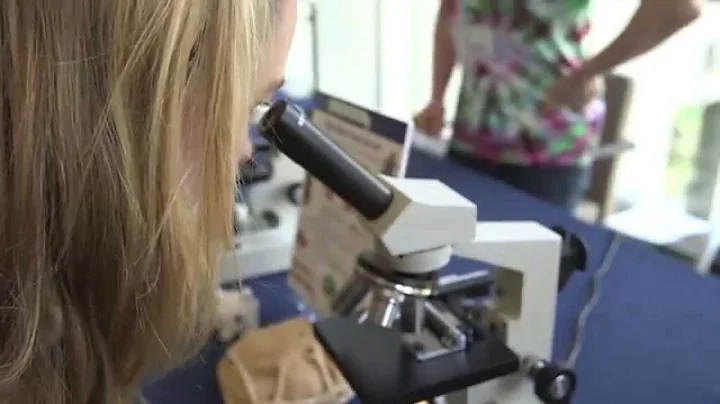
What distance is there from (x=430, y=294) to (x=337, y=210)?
1.22 ft

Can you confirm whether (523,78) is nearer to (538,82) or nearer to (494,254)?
(538,82)

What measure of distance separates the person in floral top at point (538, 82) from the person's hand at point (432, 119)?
10cm

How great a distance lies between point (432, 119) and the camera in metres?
1.61

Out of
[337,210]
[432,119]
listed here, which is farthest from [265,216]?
[432,119]

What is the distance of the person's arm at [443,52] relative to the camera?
1611 mm

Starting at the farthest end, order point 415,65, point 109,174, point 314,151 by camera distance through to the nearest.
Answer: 1. point 415,65
2. point 314,151
3. point 109,174

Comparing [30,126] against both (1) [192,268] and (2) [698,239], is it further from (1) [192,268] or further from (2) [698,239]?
(2) [698,239]

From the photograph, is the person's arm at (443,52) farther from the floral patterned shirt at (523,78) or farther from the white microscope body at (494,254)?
the white microscope body at (494,254)

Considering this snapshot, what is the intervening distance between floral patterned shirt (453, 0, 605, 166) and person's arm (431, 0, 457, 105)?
0.12m

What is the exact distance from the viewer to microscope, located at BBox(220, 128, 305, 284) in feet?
3.85

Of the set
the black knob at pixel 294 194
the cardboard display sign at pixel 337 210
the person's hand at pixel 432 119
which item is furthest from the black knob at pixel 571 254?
the person's hand at pixel 432 119

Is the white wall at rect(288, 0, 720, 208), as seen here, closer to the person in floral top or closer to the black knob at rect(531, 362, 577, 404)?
the person in floral top

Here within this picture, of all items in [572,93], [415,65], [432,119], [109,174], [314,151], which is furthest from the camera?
[415,65]

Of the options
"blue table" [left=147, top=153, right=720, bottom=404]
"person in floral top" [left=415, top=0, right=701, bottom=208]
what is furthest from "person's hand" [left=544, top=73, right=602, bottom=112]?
"blue table" [left=147, top=153, right=720, bottom=404]
